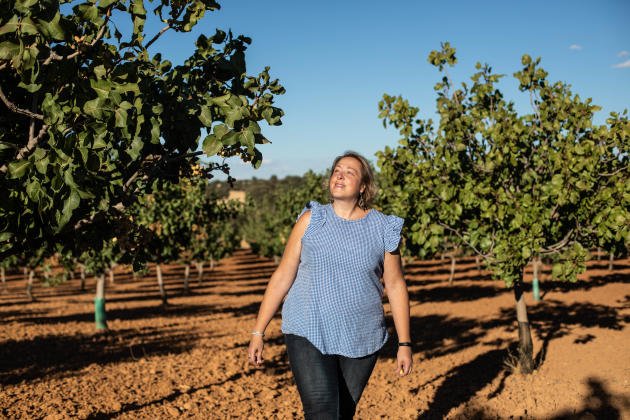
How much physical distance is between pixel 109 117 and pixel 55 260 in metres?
19.8

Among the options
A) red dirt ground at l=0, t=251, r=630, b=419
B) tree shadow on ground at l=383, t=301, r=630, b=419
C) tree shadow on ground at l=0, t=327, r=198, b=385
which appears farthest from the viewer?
tree shadow on ground at l=0, t=327, r=198, b=385

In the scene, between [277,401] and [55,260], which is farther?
[55,260]

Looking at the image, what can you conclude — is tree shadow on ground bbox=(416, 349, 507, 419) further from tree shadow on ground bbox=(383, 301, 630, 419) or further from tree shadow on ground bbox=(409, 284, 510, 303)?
tree shadow on ground bbox=(409, 284, 510, 303)

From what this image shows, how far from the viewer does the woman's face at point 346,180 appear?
11.4 ft

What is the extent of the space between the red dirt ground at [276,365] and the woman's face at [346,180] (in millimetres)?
4927

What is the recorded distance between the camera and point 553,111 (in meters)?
8.91

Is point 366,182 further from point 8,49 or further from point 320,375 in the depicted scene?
point 8,49

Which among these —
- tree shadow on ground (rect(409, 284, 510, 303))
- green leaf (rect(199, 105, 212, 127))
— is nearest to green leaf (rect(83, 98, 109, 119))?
green leaf (rect(199, 105, 212, 127))

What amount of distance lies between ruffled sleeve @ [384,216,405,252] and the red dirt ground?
4.73 m

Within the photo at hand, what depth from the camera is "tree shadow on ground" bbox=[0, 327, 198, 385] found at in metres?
10.7

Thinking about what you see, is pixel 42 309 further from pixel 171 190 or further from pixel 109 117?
pixel 109 117

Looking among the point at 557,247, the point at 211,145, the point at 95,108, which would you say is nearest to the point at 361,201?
the point at 211,145

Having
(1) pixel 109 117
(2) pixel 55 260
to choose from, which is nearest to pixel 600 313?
(1) pixel 109 117

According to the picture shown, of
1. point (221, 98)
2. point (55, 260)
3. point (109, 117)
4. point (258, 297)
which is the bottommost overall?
point (258, 297)
